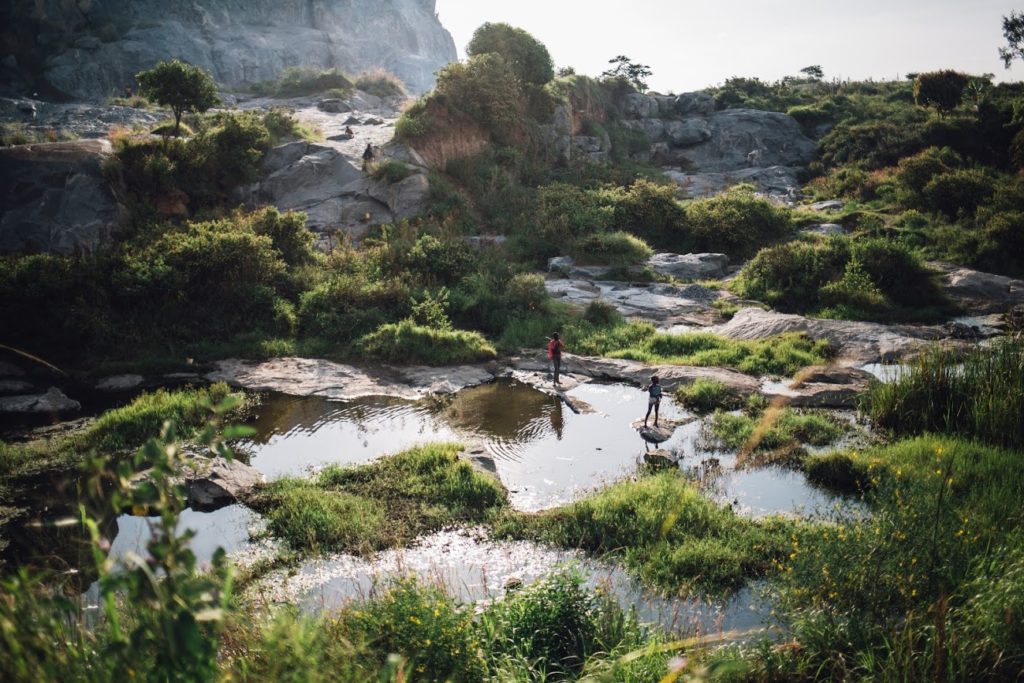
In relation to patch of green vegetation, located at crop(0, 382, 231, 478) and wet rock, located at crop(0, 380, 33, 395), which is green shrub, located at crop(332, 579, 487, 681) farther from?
wet rock, located at crop(0, 380, 33, 395)

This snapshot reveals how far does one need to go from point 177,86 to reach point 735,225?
23.4 m

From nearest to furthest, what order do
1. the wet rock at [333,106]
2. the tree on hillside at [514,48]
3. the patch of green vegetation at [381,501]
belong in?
the patch of green vegetation at [381,501] → the tree on hillside at [514,48] → the wet rock at [333,106]

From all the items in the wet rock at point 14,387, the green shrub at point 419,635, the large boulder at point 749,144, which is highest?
the large boulder at point 749,144

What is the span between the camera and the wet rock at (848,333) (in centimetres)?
1509

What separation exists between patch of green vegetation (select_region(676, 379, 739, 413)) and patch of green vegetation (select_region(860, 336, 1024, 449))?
267 cm

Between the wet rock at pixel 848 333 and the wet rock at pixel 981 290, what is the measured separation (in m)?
3.47

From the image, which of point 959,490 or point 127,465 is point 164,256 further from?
point 959,490

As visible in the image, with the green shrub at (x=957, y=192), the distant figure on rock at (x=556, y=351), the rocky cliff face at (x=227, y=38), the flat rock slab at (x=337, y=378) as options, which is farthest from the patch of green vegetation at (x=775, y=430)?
the rocky cliff face at (x=227, y=38)

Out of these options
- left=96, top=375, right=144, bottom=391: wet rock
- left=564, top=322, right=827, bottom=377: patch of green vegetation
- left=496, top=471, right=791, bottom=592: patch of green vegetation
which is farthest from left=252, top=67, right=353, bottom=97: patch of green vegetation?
left=496, top=471, right=791, bottom=592: patch of green vegetation

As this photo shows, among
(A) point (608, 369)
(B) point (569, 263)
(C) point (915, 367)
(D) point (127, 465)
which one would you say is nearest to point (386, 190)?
(B) point (569, 263)

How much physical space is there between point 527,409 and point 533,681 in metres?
7.88

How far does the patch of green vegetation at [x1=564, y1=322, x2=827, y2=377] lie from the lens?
14.9 meters

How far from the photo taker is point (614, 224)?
27.0 meters

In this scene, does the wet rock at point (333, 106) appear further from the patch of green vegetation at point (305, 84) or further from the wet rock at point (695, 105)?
the wet rock at point (695, 105)
